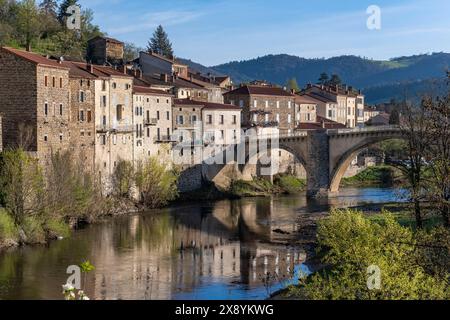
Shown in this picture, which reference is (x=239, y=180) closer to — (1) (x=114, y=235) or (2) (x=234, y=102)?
(2) (x=234, y=102)

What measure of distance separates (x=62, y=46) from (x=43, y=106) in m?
36.9

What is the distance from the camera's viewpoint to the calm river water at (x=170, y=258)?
32.9 m

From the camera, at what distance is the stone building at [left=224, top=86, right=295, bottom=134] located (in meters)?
82.9

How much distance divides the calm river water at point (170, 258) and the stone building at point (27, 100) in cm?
657

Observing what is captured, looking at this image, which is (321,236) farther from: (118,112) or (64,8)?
(64,8)

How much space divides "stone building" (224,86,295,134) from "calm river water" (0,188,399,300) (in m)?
23.9

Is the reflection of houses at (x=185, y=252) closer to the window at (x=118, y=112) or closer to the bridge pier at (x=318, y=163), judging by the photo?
the window at (x=118, y=112)

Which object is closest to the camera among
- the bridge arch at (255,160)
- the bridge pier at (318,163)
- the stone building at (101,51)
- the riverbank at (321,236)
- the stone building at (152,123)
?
the riverbank at (321,236)

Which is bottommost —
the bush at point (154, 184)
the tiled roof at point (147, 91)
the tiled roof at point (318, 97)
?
the bush at point (154, 184)

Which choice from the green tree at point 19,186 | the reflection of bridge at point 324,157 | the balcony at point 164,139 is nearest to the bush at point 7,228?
the green tree at point 19,186

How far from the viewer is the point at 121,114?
202 ft

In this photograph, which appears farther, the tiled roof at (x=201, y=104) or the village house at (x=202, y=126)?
the tiled roof at (x=201, y=104)

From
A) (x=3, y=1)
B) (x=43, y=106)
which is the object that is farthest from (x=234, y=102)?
(x=43, y=106)

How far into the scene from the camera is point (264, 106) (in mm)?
84938
